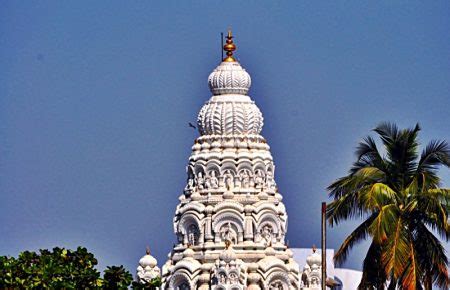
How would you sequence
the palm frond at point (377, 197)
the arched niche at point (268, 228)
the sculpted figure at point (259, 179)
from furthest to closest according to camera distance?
1. the sculpted figure at point (259, 179)
2. the arched niche at point (268, 228)
3. the palm frond at point (377, 197)

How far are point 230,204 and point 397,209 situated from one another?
36296mm

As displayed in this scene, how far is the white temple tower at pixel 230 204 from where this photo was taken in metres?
128

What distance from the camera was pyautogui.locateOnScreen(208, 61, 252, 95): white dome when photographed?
13125 centimetres

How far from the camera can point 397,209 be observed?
9294cm

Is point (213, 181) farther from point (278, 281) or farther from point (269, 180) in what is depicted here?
point (278, 281)

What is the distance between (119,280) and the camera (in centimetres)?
9500

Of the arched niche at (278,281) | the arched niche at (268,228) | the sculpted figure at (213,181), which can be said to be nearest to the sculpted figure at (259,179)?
the arched niche at (268,228)

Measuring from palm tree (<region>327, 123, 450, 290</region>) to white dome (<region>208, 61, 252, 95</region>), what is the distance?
35398 mm

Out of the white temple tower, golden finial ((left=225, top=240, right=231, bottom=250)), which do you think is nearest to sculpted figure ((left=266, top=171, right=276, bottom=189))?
the white temple tower

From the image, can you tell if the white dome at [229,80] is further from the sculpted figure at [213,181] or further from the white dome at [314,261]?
the white dome at [314,261]

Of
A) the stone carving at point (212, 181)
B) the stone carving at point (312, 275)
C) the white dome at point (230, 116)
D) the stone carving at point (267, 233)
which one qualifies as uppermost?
the white dome at point (230, 116)

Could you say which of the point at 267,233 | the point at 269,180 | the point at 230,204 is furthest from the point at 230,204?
the point at 269,180

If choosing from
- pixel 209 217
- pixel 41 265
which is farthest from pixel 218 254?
pixel 41 265

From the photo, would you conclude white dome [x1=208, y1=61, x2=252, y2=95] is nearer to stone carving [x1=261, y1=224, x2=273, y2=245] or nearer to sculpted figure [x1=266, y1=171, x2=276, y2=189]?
sculpted figure [x1=266, y1=171, x2=276, y2=189]
